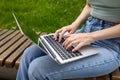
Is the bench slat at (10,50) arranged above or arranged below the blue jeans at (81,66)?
Result: below

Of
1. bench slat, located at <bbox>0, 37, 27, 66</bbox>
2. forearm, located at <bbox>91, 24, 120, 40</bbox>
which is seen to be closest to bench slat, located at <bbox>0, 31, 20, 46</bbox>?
bench slat, located at <bbox>0, 37, 27, 66</bbox>

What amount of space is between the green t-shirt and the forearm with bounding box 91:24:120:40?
102 millimetres

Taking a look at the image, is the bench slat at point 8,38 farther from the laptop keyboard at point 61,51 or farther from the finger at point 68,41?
the finger at point 68,41

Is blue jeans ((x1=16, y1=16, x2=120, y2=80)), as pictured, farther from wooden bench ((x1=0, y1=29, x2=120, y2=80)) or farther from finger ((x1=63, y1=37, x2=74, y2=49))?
wooden bench ((x1=0, y1=29, x2=120, y2=80))

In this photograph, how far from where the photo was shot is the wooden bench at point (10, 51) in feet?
10.3

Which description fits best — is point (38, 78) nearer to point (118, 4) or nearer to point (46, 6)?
point (118, 4)

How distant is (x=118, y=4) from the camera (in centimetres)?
250

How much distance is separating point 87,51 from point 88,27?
0.34 m

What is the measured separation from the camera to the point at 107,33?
8.02 ft

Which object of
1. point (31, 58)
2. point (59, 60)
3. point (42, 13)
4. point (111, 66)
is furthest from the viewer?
point (42, 13)

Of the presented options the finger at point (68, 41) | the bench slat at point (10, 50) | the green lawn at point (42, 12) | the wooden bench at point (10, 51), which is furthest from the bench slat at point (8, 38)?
the finger at point (68, 41)

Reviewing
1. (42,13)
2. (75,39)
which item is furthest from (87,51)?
(42,13)

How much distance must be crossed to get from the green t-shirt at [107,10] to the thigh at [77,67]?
291 mm

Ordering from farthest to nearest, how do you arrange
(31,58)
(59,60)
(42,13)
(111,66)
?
(42,13) → (31,58) → (111,66) → (59,60)
